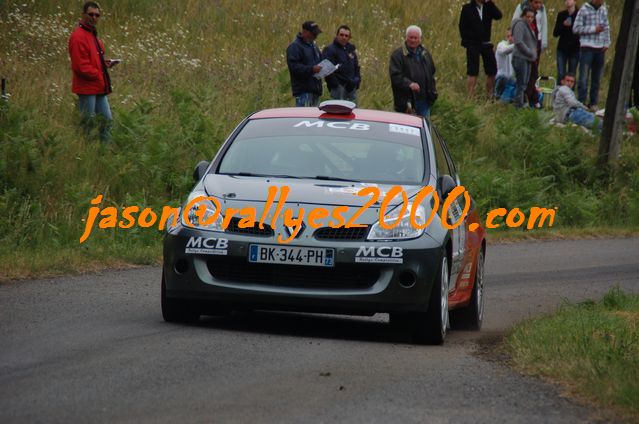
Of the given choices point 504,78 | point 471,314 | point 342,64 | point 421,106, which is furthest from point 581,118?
point 471,314

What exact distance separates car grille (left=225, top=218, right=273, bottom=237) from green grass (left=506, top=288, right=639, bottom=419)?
1757 mm

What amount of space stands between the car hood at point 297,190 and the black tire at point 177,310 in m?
0.77

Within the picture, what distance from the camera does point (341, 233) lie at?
966 centimetres

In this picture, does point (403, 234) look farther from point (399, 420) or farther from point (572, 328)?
point (399, 420)

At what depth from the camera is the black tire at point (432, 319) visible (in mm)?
9758

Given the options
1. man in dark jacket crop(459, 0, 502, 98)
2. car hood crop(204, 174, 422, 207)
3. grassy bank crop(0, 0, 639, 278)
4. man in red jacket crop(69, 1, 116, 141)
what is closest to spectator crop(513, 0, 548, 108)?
man in dark jacket crop(459, 0, 502, 98)

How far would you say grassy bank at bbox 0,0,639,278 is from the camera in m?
16.9

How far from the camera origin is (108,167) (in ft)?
61.6

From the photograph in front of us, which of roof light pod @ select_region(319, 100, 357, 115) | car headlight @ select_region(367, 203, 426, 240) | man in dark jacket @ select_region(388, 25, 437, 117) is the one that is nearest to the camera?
car headlight @ select_region(367, 203, 426, 240)

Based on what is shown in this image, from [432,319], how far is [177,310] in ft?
5.79

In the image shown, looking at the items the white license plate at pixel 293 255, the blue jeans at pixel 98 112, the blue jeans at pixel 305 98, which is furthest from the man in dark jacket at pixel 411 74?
the white license plate at pixel 293 255

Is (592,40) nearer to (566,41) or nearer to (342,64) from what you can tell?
(566,41)

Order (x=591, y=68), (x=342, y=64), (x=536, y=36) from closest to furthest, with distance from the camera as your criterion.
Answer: (x=342, y=64) < (x=536, y=36) < (x=591, y=68)

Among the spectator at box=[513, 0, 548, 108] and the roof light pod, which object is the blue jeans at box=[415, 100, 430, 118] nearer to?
the spectator at box=[513, 0, 548, 108]
